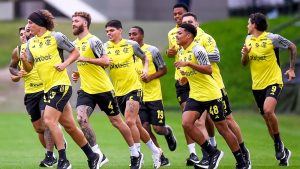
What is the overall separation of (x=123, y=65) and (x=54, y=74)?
1.92 m

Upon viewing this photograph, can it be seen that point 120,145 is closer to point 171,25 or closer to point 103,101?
point 103,101

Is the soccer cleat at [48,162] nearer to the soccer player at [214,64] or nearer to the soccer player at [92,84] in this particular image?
the soccer player at [92,84]

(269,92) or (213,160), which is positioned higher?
(269,92)

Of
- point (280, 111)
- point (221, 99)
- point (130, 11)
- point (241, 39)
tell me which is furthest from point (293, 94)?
point (130, 11)

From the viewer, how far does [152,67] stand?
63.7 feet

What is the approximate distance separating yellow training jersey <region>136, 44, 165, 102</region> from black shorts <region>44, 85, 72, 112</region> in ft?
10.3

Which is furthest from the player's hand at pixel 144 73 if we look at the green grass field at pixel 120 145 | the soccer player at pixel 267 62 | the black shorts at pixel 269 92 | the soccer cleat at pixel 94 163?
the soccer cleat at pixel 94 163

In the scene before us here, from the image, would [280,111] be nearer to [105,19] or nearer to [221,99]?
[221,99]

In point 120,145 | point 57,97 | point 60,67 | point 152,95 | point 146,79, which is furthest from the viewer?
point 120,145

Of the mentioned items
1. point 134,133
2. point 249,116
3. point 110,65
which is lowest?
point 249,116

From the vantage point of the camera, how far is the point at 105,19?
5281cm

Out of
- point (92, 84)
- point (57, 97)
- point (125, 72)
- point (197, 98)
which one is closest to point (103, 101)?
point (92, 84)

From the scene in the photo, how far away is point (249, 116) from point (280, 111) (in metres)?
1.10

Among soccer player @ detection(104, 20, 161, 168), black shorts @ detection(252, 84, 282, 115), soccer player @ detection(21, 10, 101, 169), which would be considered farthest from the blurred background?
soccer player @ detection(21, 10, 101, 169)
